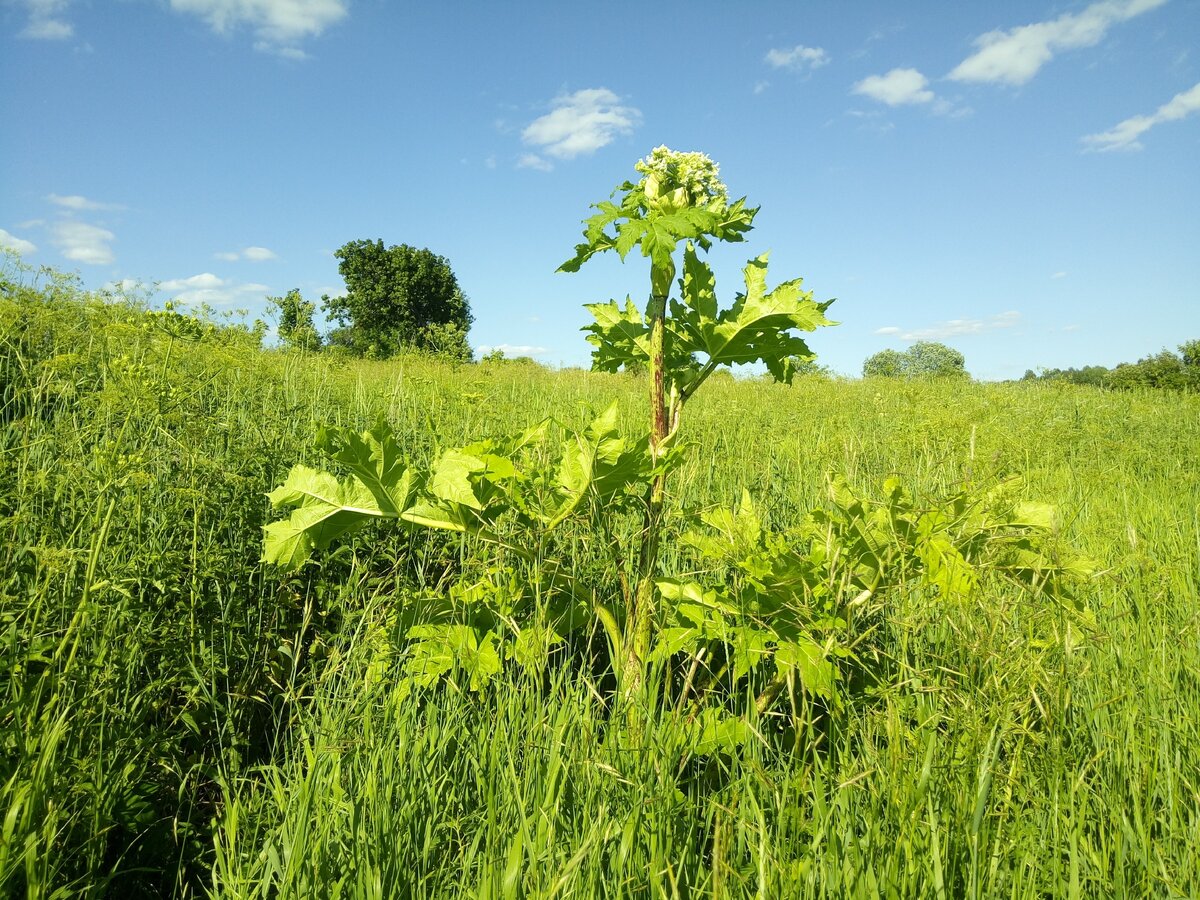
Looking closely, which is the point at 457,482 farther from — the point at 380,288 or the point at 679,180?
the point at 380,288

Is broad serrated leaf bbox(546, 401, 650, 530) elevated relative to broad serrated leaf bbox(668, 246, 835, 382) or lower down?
lower down

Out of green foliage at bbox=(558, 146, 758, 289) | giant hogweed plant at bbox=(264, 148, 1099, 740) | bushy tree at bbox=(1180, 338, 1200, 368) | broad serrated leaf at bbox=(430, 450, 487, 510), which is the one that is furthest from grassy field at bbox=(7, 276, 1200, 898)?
bushy tree at bbox=(1180, 338, 1200, 368)

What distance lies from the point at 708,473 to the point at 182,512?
2397 millimetres

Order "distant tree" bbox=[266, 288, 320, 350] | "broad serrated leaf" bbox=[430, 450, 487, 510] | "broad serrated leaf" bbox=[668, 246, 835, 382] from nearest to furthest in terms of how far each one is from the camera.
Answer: "broad serrated leaf" bbox=[430, 450, 487, 510], "broad serrated leaf" bbox=[668, 246, 835, 382], "distant tree" bbox=[266, 288, 320, 350]

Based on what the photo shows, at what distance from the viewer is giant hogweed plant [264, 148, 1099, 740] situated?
153 centimetres

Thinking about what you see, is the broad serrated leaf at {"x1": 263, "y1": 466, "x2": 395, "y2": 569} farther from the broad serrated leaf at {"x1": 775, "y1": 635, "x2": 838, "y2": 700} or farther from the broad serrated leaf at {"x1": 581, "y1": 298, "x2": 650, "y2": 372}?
the broad serrated leaf at {"x1": 775, "y1": 635, "x2": 838, "y2": 700}

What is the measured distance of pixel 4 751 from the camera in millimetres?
1456

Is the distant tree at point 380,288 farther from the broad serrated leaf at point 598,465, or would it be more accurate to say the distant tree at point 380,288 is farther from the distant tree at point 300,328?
the broad serrated leaf at point 598,465

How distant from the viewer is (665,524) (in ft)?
6.42

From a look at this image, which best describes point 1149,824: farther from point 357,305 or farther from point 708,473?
point 357,305

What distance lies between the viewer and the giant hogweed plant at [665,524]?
153 cm

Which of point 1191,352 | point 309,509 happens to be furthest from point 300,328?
point 1191,352

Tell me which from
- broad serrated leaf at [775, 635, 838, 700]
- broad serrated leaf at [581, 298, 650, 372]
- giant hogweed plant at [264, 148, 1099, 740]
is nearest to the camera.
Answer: broad serrated leaf at [775, 635, 838, 700]

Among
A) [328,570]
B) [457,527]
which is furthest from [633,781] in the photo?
[328,570]
